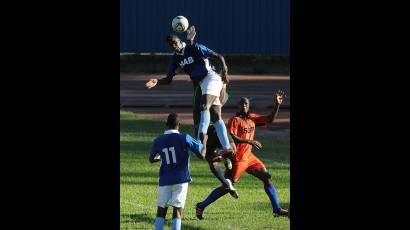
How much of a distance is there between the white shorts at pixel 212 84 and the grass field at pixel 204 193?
71.0 inches

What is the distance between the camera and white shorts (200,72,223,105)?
656 inches

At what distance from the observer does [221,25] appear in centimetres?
5303

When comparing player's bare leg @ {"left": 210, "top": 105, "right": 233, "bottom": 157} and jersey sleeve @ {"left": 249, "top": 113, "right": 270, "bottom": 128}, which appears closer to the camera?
player's bare leg @ {"left": 210, "top": 105, "right": 233, "bottom": 157}

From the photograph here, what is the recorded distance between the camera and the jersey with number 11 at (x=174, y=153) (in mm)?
14047

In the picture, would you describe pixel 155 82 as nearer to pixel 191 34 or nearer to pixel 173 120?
pixel 191 34

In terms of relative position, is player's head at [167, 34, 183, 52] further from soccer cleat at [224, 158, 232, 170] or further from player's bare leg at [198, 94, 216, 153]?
soccer cleat at [224, 158, 232, 170]

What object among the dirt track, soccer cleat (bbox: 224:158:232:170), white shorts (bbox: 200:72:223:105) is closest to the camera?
soccer cleat (bbox: 224:158:232:170)

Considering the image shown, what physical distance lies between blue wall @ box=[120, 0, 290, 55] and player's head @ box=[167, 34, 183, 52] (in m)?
36.5

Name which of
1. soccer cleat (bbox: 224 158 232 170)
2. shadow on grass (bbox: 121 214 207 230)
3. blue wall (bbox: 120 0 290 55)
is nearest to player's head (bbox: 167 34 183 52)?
soccer cleat (bbox: 224 158 232 170)

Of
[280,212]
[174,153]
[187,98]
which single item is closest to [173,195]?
[174,153]

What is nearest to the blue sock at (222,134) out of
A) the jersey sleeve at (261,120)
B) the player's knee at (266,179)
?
the jersey sleeve at (261,120)
